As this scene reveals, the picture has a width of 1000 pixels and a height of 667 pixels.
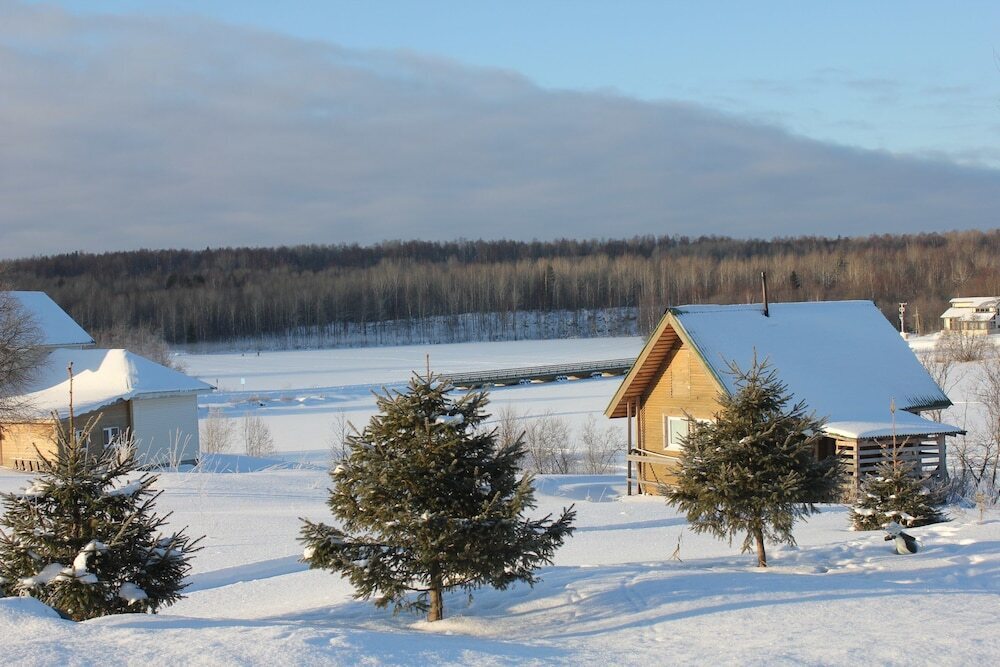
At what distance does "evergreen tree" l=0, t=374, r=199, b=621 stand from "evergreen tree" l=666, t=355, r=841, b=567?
6621 millimetres

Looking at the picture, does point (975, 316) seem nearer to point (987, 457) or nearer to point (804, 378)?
point (987, 457)

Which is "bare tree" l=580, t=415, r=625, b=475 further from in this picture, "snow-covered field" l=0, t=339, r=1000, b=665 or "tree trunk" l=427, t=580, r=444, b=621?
"tree trunk" l=427, t=580, r=444, b=621

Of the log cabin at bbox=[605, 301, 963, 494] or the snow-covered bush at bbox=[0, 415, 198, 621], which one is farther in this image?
the log cabin at bbox=[605, 301, 963, 494]

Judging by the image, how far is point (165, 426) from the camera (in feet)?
113

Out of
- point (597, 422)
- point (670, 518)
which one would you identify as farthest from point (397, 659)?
point (597, 422)

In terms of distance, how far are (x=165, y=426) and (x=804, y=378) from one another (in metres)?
23.1


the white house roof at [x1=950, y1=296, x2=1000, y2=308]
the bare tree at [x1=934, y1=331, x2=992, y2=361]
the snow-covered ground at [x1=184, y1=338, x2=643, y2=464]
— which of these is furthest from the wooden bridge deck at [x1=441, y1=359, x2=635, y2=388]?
the white house roof at [x1=950, y1=296, x2=1000, y2=308]

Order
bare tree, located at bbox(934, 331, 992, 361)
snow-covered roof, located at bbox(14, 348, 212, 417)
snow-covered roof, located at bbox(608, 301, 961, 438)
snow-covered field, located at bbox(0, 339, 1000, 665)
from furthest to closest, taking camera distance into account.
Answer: bare tree, located at bbox(934, 331, 992, 361), snow-covered roof, located at bbox(14, 348, 212, 417), snow-covered roof, located at bbox(608, 301, 961, 438), snow-covered field, located at bbox(0, 339, 1000, 665)

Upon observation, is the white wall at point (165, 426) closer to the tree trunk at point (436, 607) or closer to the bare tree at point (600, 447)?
the bare tree at point (600, 447)

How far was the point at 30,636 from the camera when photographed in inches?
310

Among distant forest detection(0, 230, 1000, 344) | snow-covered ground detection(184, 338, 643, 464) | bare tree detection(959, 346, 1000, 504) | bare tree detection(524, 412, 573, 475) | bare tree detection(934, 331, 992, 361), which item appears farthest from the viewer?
distant forest detection(0, 230, 1000, 344)

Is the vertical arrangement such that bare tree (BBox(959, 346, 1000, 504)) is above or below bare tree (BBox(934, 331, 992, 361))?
below

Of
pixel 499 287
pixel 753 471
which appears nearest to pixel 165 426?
pixel 753 471

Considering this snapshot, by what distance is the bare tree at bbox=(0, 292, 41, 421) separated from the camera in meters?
32.2
